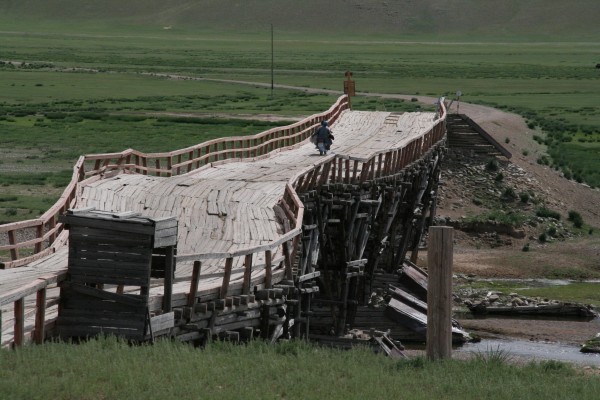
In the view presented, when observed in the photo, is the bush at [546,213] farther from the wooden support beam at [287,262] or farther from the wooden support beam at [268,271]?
the wooden support beam at [268,271]

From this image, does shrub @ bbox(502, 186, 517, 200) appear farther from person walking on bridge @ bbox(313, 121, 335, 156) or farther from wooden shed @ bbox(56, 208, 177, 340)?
wooden shed @ bbox(56, 208, 177, 340)

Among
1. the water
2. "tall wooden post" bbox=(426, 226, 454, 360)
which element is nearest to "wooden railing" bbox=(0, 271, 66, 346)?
"tall wooden post" bbox=(426, 226, 454, 360)

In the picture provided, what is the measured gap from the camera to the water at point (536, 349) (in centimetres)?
3384

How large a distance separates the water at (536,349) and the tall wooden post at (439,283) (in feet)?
54.7

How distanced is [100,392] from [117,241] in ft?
11.9

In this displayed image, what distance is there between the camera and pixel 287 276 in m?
22.6

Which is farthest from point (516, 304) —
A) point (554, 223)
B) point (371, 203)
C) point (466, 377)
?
point (466, 377)

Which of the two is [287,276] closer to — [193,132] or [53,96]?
[193,132]

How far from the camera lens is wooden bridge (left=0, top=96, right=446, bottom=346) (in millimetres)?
17578

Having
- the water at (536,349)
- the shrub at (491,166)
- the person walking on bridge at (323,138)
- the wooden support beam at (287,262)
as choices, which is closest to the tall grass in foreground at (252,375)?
the wooden support beam at (287,262)

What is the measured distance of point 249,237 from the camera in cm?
2506

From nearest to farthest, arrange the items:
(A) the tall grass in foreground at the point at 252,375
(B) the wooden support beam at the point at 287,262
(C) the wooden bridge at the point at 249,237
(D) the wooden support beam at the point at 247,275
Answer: (A) the tall grass in foreground at the point at 252,375, (C) the wooden bridge at the point at 249,237, (D) the wooden support beam at the point at 247,275, (B) the wooden support beam at the point at 287,262

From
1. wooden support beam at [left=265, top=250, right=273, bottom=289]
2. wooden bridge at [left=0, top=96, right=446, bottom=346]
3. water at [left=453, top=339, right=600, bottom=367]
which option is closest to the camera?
wooden bridge at [left=0, top=96, right=446, bottom=346]

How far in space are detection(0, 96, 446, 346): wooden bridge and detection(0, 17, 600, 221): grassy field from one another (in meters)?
11.0
